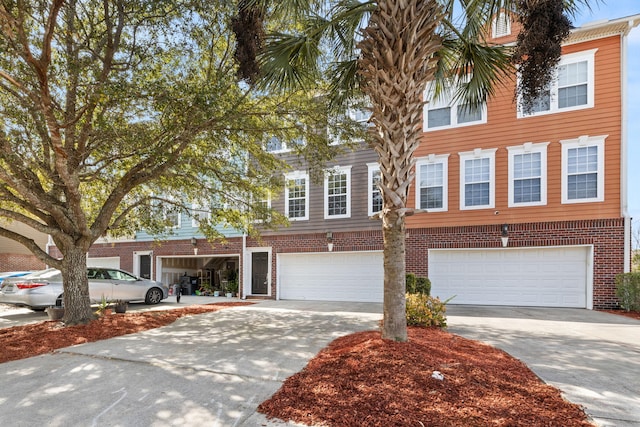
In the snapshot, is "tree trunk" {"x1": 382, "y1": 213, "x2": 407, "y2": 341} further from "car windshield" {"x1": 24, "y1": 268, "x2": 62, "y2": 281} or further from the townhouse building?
"car windshield" {"x1": 24, "y1": 268, "x2": 62, "y2": 281}

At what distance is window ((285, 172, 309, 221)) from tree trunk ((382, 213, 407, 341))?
8941mm

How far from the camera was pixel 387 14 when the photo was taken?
180 inches

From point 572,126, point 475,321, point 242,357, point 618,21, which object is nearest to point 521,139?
point 572,126

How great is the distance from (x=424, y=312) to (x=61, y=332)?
6.52 meters

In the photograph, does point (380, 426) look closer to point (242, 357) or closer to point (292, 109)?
point (242, 357)

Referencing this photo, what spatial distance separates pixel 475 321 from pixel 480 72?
5.30m

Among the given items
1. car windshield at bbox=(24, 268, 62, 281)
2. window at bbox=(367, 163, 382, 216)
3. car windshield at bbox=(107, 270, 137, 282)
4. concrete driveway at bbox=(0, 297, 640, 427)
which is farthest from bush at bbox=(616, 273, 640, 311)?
car windshield at bbox=(24, 268, 62, 281)

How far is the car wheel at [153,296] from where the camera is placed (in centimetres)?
1182

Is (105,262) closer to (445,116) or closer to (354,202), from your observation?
(354,202)

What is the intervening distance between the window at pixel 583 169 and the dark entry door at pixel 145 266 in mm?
16379

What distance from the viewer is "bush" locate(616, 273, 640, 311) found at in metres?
9.31

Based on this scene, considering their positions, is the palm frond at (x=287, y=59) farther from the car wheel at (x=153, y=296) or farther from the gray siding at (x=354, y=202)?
the car wheel at (x=153, y=296)

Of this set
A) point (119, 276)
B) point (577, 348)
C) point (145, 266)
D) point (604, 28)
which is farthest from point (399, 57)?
point (145, 266)

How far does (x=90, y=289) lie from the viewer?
1043 centimetres
